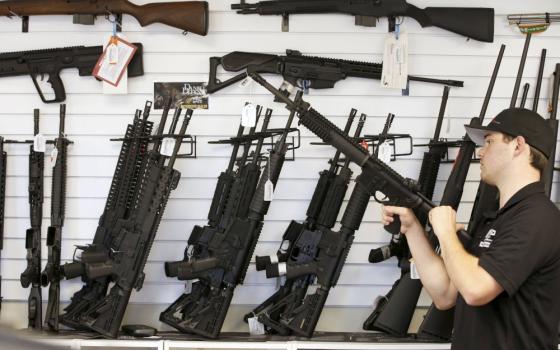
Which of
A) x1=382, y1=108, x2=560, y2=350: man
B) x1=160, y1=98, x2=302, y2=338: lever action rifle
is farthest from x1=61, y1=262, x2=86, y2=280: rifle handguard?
x1=382, y1=108, x2=560, y2=350: man

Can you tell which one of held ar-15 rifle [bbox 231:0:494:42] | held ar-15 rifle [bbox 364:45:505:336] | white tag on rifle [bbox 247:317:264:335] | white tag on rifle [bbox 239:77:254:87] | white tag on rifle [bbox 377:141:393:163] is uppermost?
held ar-15 rifle [bbox 231:0:494:42]

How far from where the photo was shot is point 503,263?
5.73ft

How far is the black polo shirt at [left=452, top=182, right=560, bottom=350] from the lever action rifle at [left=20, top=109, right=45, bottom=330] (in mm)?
2689

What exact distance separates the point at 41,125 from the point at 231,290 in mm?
1692

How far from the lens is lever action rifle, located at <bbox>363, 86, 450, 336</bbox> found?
3.36 meters

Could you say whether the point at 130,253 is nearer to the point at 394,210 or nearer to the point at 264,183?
the point at 264,183

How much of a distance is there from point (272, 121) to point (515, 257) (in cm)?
228

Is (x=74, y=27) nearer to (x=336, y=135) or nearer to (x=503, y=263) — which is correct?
(x=336, y=135)

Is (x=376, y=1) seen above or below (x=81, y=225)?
above

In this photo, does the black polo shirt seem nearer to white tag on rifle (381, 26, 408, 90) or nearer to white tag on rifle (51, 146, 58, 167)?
white tag on rifle (381, 26, 408, 90)

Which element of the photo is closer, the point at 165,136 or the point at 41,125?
the point at 165,136

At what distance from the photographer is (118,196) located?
3.63 m

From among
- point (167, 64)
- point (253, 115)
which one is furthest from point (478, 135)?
point (167, 64)

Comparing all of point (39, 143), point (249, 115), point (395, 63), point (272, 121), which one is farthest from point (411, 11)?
point (39, 143)
